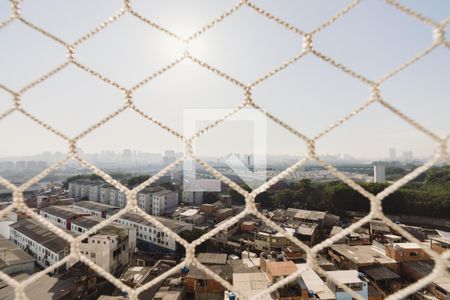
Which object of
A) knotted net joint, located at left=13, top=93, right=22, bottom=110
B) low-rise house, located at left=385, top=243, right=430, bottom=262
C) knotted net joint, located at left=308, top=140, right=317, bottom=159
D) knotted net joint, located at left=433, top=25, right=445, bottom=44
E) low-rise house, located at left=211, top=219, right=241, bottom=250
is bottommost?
low-rise house, located at left=211, top=219, right=241, bottom=250

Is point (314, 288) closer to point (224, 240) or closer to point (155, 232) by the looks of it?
point (224, 240)

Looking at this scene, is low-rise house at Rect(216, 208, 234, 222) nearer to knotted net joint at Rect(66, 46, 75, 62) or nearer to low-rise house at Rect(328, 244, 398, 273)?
low-rise house at Rect(328, 244, 398, 273)

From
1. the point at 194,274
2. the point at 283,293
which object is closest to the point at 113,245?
the point at 194,274

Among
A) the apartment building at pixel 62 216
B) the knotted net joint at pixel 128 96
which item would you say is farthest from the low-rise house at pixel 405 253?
the apartment building at pixel 62 216

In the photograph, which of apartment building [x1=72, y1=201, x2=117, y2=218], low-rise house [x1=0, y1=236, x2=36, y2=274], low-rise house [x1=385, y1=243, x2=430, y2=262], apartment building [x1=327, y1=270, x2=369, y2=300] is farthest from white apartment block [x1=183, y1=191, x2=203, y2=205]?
apartment building [x1=327, y1=270, x2=369, y2=300]

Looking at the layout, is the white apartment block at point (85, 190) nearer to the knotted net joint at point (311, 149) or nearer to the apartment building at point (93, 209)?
the apartment building at point (93, 209)

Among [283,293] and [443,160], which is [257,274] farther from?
[443,160]
